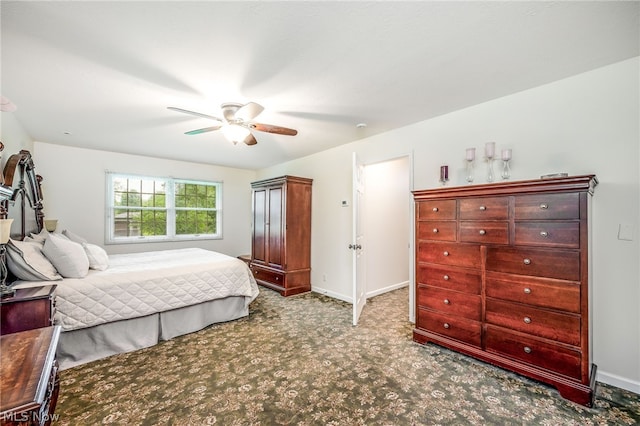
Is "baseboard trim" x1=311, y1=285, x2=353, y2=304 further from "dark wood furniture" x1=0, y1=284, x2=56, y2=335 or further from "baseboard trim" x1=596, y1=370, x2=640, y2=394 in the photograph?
"dark wood furniture" x1=0, y1=284, x2=56, y2=335

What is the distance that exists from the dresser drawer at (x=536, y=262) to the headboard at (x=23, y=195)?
423 cm

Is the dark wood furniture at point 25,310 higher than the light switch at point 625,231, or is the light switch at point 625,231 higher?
the light switch at point 625,231

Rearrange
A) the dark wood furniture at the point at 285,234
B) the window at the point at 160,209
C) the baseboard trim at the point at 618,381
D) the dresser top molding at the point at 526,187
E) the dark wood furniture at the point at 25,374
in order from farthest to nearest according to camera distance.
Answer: the window at the point at 160,209
the dark wood furniture at the point at 285,234
the baseboard trim at the point at 618,381
the dresser top molding at the point at 526,187
the dark wood furniture at the point at 25,374

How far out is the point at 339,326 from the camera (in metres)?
3.16

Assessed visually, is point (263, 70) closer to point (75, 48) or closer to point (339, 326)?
point (75, 48)

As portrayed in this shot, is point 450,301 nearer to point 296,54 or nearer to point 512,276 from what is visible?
point 512,276

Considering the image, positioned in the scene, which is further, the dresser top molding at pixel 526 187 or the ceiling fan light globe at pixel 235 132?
the ceiling fan light globe at pixel 235 132

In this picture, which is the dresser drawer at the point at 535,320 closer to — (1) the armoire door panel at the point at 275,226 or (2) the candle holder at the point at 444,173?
(2) the candle holder at the point at 444,173

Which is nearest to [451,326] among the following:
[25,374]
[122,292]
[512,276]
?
[512,276]

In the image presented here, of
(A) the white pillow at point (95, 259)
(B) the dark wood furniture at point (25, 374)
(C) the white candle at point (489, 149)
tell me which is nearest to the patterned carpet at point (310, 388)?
(B) the dark wood furniture at point (25, 374)

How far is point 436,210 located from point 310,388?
1.92 meters

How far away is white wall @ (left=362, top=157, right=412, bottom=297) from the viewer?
432cm

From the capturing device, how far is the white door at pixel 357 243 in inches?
127

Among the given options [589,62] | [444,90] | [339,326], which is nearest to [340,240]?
[339,326]
